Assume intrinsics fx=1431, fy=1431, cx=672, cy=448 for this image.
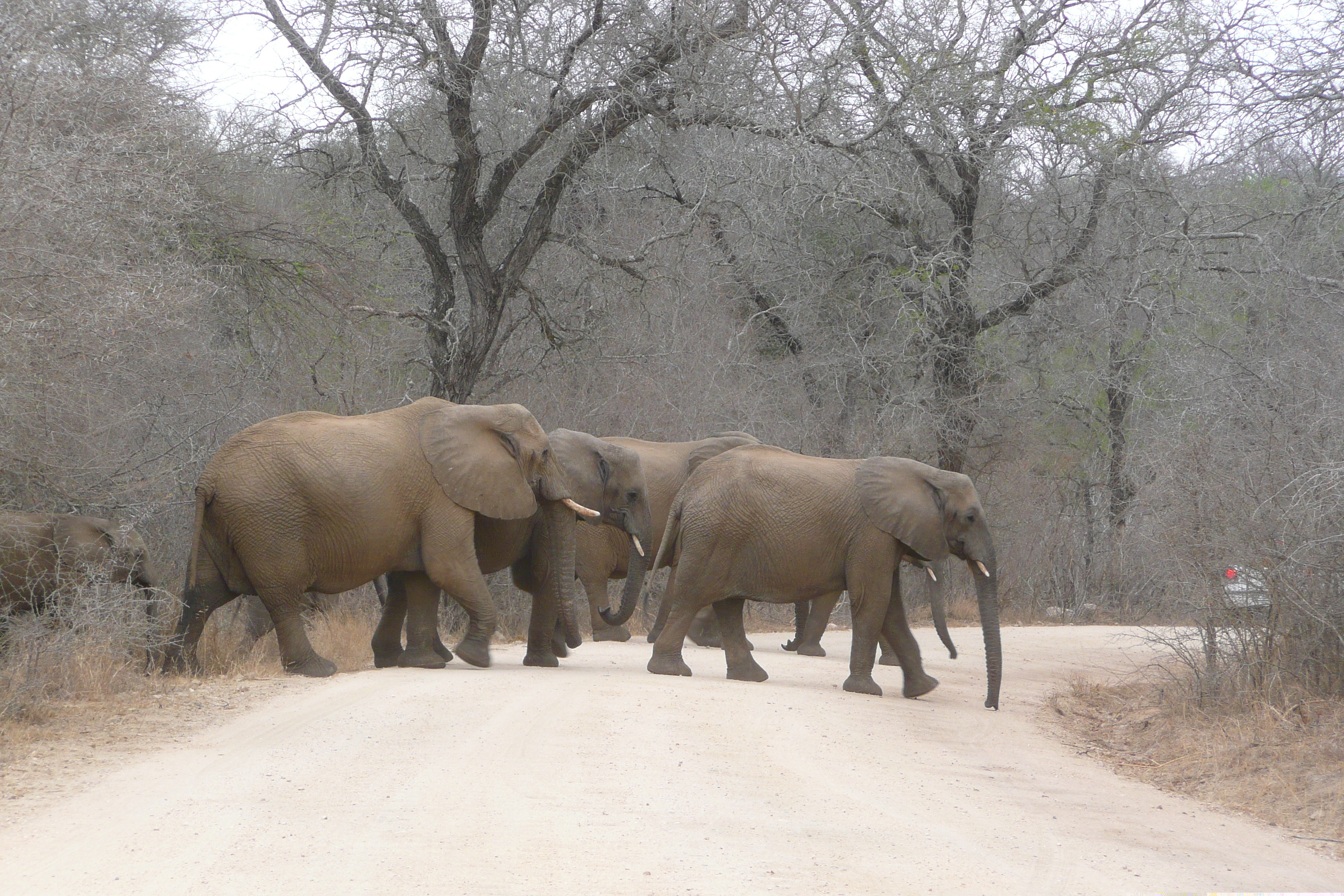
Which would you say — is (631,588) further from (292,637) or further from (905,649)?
(292,637)

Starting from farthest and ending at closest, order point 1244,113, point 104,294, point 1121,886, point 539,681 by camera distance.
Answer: point 1244,113 < point 539,681 < point 104,294 < point 1121,886

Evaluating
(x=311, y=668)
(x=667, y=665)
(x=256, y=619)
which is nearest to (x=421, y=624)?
(x=311, y=668)

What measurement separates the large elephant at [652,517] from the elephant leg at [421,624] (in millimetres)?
3378

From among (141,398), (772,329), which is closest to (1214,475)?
(141,398)

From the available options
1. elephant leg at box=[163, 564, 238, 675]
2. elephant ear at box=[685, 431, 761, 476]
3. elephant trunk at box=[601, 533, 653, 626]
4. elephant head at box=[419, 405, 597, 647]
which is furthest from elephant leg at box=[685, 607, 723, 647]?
elephant leg at box=[163, 564, 238, 675]

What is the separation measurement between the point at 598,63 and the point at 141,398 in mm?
6160

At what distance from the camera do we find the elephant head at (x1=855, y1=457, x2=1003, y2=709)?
1234cm

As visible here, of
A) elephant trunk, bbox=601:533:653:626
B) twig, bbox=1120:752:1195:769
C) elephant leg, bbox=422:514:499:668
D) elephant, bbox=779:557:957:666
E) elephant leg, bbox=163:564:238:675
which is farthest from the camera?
elephant, bbox=779:557:957:666

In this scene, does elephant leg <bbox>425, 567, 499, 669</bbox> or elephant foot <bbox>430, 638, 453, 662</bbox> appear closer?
elephant leg <bbox>425, 567, 499, 669</bbox>

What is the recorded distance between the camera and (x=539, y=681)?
36.1 feet

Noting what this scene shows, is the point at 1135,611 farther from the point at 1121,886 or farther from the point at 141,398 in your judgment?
the point at 1121,886

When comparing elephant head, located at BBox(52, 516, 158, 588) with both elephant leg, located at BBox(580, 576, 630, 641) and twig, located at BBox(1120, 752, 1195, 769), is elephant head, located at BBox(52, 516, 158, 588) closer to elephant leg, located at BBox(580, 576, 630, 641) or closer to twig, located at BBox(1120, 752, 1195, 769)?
elephant leg, located at BBox(580, 576, 630, 641)

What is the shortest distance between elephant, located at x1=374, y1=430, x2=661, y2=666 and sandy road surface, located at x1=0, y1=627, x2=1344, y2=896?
1.90 metres

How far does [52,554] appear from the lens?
445 inches
